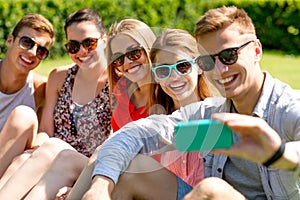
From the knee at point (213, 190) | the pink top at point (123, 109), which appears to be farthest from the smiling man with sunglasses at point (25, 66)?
the knee at point (213, 190)

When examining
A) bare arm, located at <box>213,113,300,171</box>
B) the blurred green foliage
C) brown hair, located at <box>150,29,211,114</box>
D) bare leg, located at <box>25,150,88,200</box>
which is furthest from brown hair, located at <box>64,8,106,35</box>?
the blurred green foliage

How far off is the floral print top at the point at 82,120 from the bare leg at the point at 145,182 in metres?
1.19

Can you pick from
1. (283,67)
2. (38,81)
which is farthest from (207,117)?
(283,67)

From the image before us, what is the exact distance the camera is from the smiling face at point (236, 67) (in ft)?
12.2

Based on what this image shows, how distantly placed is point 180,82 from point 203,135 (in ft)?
3.90

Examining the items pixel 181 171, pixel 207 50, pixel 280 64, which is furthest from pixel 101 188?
pixel 280 64

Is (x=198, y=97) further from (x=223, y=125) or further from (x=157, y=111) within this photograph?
(x=223, y=125)

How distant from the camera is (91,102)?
5340 millimetres

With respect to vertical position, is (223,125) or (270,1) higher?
(223,125)

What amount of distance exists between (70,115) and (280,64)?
743 centimetres

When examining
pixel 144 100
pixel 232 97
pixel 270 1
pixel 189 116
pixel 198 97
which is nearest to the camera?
pixel 232 97

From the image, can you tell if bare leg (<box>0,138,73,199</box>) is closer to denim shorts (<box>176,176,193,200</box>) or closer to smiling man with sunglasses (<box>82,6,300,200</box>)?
smiling man with sunglasses (<box>82,6,300,200</box>)

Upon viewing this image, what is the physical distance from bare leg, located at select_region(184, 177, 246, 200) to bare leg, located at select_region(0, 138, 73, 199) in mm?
1373

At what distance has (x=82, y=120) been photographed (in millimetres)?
5324
